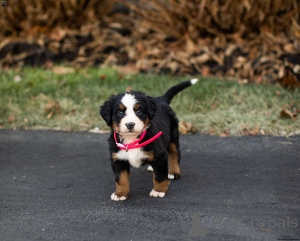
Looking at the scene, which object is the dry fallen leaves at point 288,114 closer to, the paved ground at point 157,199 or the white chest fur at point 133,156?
the paved ground at point 157,199

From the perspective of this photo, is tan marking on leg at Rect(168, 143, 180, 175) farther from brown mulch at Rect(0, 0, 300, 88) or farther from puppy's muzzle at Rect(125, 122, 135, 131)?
brown mulch at Rect(0, 0, 300, 88)

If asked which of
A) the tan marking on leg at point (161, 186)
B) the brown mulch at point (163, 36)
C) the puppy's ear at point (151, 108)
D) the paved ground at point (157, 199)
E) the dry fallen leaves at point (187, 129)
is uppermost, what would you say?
the brown mulch at point (163, 36)

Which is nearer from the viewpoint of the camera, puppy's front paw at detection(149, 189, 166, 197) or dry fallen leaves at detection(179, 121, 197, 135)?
puppy's front paw at detection(149, 189, 166, 197)

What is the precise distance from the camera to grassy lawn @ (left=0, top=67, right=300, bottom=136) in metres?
5.65

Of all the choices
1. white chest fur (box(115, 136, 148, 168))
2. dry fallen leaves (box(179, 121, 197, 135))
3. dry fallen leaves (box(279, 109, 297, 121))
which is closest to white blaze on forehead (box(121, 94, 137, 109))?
white chest fur (box(115, 136, 148, 168))

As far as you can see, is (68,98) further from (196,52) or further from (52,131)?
(196,52)

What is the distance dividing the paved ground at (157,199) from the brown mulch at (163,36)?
8.45 feet

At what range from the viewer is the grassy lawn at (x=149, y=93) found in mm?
5652

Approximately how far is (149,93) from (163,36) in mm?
2617

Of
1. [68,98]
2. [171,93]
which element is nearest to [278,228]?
[171,93]

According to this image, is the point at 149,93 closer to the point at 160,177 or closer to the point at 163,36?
the point at 163,36

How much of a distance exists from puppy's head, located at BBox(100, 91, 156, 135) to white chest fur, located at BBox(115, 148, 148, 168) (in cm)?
16

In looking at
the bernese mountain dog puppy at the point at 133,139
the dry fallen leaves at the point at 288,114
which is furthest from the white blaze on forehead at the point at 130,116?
the dry fallen leaves at the point at 288,114

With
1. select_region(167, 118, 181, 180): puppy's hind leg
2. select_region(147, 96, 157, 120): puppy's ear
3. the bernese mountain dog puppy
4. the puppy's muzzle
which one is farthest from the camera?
select_region(167, 118, 181, 180): puppy's hind leg
